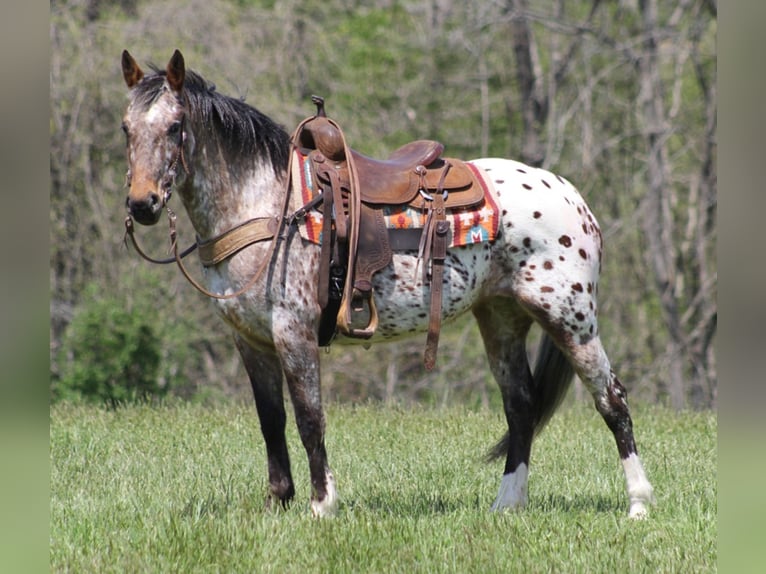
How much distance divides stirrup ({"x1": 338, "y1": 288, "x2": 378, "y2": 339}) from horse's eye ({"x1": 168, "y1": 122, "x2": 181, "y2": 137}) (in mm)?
1137

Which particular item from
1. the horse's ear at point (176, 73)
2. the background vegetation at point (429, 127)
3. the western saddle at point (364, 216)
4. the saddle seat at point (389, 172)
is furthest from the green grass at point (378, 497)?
the background vegetation at point (429, 127)

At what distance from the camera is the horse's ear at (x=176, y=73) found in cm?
458

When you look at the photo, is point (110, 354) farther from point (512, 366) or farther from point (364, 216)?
point (364, 216)

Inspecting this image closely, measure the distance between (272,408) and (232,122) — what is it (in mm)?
1477

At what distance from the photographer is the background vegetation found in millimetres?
14492

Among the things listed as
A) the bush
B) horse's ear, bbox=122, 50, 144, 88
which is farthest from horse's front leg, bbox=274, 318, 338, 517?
the bush

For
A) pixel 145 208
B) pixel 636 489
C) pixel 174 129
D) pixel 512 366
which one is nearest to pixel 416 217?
pixel 512 366

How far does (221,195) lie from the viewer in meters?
4.95

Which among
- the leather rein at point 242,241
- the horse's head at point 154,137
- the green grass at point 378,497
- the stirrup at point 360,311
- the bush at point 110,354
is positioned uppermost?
the horse's head at point 154,137

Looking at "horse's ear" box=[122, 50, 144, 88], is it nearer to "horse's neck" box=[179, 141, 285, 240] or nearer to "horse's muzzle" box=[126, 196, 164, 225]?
"horse's neck" box=[179, 141, 285, 240]

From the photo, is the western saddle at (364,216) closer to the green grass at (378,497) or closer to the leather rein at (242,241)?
the leather rein at (242,241)
